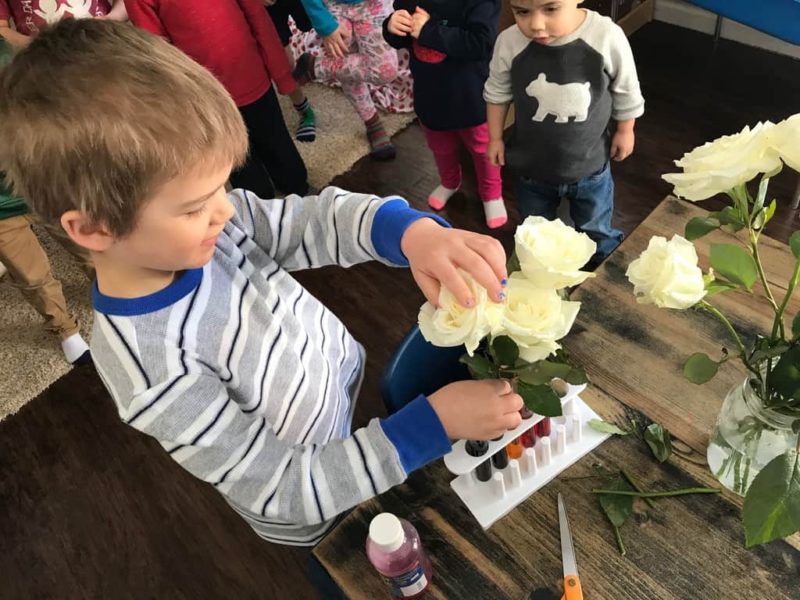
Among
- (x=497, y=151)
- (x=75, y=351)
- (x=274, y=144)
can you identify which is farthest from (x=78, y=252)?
(x=497, y=151)

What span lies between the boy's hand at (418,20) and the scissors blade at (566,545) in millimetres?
1352

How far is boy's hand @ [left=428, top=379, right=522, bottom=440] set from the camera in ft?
2.46

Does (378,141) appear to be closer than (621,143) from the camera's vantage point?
No

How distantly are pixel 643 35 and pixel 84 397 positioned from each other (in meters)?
2.71

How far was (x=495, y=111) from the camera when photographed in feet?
5.33

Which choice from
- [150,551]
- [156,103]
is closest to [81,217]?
[156,103]

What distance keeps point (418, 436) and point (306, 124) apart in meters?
2.24

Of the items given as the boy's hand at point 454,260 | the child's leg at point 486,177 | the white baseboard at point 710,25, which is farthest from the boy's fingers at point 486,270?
the white baseboard at point 710,25

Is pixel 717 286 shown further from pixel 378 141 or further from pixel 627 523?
pixel 378 141

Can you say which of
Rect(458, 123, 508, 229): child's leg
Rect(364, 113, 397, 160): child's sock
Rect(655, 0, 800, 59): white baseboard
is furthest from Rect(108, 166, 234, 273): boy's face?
Rect(655, 0, 800, 59): white baseboard

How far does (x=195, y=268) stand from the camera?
822 mm

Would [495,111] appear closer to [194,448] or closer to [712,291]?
[712,291]

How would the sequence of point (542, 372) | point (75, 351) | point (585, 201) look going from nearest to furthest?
point (542, 372) → point (585, 201) → point (75, 351)

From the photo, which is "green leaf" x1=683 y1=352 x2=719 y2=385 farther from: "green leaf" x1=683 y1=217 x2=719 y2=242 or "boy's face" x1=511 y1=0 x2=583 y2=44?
"boy's face" x1=511 y1=0 x2=583 y2=44
